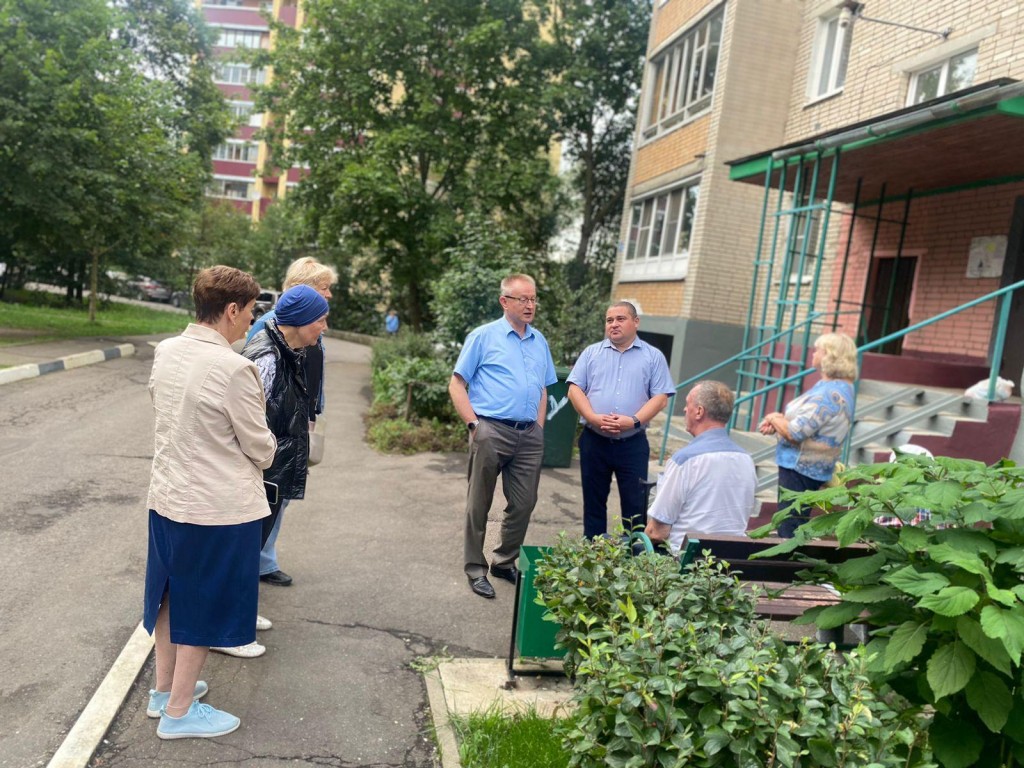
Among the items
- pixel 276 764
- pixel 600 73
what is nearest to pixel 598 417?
pixel 276 764

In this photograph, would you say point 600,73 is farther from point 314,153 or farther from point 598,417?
point 598,417

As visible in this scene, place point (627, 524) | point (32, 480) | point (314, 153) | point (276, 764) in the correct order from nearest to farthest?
point (276, 764) < point (627, 524) < point (32, 480) < point (314, 153)

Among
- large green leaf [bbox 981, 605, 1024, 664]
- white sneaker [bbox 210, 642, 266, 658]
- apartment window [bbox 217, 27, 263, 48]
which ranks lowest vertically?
white sneaker [bbox 210, 642, 266, 658]

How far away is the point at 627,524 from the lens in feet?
19.4

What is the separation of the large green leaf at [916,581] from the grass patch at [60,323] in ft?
53.5

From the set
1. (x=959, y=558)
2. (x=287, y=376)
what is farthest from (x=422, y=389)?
(x=959, y=558)

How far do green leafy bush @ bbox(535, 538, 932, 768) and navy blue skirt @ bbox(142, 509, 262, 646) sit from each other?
54.4 inches

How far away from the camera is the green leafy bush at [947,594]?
2.24 m

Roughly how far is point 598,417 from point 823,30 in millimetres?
12811

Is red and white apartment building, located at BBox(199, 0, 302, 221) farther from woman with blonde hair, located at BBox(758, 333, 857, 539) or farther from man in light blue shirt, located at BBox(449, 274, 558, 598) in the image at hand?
woman with blonde hair, located at BBox(758, 333, 857, 539)

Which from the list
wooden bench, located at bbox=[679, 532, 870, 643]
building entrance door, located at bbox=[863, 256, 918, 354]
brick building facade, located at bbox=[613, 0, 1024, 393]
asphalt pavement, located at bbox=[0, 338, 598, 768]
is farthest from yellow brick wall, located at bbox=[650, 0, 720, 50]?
wooden bench, located at bbox=[679, 532, 870, 643]

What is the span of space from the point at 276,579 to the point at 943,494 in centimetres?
390

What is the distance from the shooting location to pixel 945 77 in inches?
449

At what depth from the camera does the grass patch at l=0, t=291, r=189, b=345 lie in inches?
693
